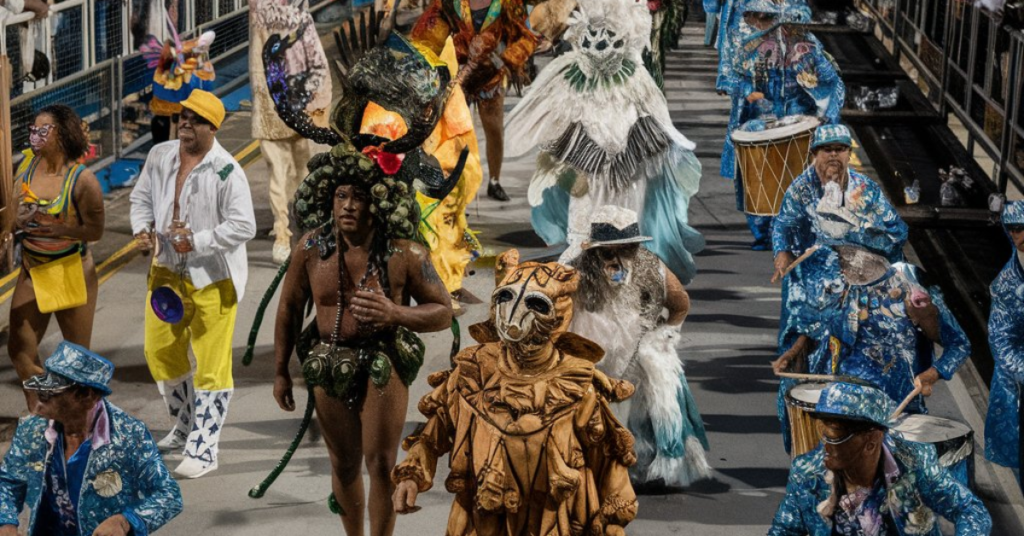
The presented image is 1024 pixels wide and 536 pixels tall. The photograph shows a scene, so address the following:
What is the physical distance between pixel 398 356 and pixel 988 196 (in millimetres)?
7886

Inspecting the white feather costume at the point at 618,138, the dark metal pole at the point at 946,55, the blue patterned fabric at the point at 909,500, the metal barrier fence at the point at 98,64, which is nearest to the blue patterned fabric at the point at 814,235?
the white feather costume at the point at 618,138

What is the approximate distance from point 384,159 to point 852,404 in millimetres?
2314

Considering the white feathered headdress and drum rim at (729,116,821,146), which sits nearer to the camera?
the white feathered headdress

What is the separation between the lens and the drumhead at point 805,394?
7039 millimetres

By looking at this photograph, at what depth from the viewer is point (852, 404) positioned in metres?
5.40

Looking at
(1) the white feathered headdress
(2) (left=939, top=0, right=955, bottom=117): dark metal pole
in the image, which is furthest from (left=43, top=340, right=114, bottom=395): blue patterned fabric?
(2) (left=939, top=0, right=955, bottom=117): dark metal pole

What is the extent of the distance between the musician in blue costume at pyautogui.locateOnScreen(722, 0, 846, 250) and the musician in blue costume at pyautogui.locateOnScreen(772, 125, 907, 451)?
3.31 metres

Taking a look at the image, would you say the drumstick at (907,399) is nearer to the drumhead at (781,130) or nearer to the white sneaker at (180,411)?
the drumhead at (781,130)

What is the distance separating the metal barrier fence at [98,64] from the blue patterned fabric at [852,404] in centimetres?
761

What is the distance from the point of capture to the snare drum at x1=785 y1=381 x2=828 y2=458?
282 inches

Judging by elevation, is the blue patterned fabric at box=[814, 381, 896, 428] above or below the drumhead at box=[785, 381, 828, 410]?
above

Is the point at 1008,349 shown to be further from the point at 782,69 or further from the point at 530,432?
the point at 782,69

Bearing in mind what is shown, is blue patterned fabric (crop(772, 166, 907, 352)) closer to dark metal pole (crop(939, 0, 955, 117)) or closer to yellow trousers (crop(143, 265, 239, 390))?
yellow trousers (crop(143, 265, 239, 390))

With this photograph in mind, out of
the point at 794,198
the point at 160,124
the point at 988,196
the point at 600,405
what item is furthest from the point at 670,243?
the point at 160,124
